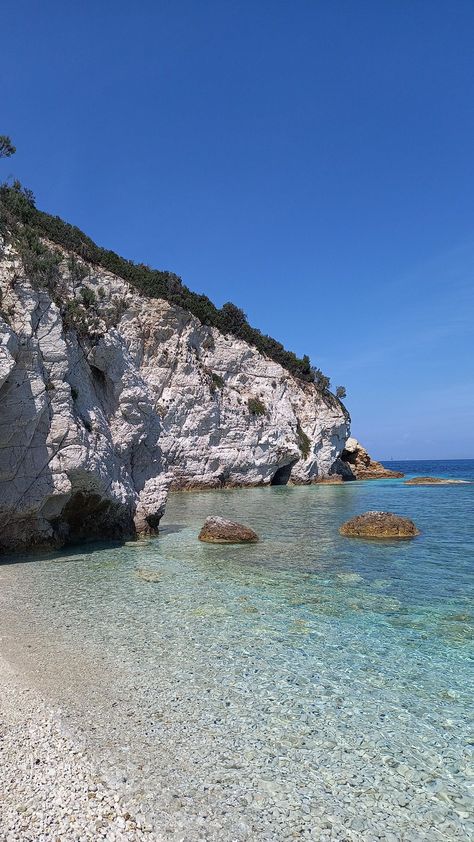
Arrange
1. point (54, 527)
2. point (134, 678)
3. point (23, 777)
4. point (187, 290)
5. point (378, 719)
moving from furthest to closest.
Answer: point (187, 290)
point (54, 527)
point (134, 678)
point (378, 719)
point (23, 777)

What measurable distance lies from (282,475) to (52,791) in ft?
183

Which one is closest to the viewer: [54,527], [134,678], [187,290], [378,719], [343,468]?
[378,719]

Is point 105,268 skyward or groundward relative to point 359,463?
skyward

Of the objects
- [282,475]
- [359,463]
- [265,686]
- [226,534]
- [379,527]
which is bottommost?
[265,686]

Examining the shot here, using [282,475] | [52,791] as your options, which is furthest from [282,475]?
[52,791]

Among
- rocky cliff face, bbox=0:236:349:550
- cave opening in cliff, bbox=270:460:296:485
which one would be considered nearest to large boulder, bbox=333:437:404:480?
cave opening in cliff, bbox=270:460:296:485

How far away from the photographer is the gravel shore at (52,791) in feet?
12.4

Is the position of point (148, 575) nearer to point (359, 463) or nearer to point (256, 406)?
A: point (256, 406)

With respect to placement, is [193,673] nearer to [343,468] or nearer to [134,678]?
[134,678]

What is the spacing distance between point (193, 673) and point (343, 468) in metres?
63.0

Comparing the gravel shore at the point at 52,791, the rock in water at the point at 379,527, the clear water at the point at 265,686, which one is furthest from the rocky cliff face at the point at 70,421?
the gravel shore at the point at 52,791

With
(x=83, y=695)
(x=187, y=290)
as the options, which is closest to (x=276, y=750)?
(x=83, y=695)

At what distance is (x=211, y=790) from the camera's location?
4387mm

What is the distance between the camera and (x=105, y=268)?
43.1 meters
